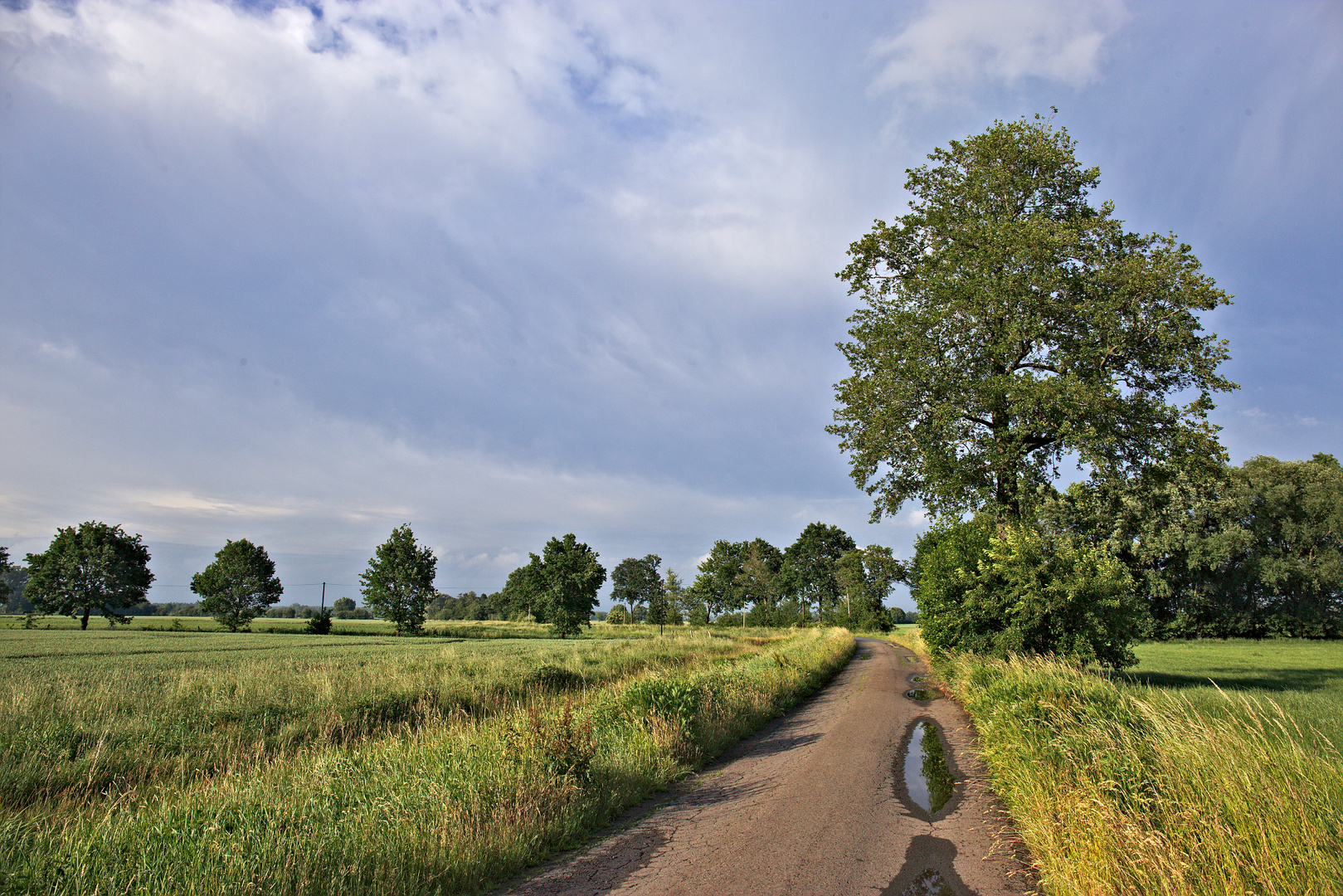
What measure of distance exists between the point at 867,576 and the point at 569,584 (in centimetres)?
5094

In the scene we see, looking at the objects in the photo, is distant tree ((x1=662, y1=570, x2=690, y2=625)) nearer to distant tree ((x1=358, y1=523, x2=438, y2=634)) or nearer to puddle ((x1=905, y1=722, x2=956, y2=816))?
distant tree ((x1=358, y1=523, x2=438, y2=634))

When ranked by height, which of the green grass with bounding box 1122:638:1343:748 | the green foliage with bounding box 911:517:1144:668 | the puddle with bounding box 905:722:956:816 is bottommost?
the green grass with bounding box 1122:638:1343:748

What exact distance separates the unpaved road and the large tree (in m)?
8.83

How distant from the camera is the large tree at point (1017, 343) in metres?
14.4

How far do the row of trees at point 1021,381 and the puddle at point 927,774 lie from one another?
14.6 ft

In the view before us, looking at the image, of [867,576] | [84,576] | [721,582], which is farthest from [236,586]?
[867,576]

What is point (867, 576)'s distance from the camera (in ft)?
301

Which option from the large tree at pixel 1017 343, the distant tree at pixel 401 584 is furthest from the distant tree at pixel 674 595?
the large tree at pixel 1017 343

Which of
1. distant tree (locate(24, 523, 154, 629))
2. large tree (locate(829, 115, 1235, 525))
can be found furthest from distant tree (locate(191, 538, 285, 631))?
large tree (locate(829, 115, 1235, 525))

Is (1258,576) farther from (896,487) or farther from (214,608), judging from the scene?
(214,608)

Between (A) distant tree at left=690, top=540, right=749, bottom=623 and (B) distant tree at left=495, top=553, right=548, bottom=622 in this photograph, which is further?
(A) distant tree at left=690, top=540, right=749, bottom=623

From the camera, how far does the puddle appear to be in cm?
765

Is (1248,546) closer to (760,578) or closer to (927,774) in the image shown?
(927,774)

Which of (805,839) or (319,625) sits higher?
(805,839)
